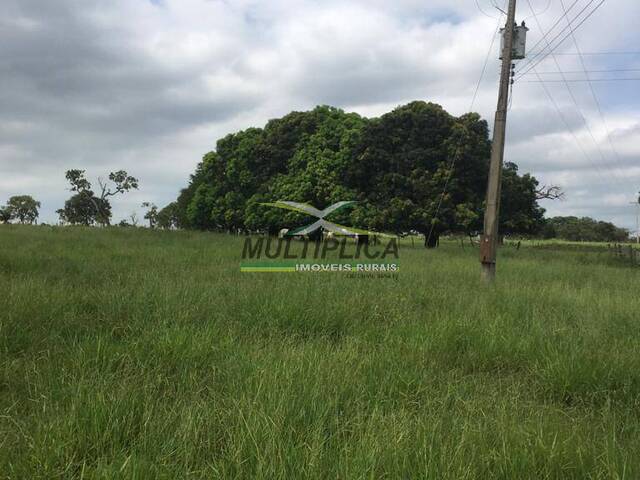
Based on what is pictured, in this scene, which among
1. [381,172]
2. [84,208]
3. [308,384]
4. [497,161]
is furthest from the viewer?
[84,208]

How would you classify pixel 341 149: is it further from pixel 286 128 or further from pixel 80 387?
pixel 80 387

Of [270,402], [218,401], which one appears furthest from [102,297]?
[270,402]

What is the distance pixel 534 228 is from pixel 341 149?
14558 millimetres

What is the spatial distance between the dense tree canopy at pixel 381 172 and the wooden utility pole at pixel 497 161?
7.18m

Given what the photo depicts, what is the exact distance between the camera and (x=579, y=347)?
4188 mm

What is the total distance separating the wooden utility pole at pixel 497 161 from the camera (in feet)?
29.4

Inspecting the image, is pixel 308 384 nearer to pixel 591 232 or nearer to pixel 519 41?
pixel 519 41

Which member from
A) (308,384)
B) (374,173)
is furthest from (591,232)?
(308,384)

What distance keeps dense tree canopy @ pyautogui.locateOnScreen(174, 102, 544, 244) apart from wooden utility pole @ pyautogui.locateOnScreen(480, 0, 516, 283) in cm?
718

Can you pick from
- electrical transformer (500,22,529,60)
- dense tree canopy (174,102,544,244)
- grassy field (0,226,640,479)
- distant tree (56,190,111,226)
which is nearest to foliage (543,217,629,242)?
dense tree canopy (174,102,544,244)

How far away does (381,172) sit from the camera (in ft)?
72.6

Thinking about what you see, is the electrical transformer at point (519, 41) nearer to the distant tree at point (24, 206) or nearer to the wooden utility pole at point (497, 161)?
the wooden utility pole at point (497, 161)

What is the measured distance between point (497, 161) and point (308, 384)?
7974 mm

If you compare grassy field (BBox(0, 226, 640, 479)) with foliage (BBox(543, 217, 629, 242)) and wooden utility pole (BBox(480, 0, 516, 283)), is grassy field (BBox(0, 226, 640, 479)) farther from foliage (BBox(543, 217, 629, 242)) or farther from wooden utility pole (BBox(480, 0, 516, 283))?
foliage (BBox(543, 217, 629, 242))
